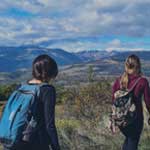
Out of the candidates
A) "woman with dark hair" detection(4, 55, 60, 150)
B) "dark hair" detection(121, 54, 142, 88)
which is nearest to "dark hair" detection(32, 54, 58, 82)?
"woman with dark hair" detection(4, 55, 60, 150)

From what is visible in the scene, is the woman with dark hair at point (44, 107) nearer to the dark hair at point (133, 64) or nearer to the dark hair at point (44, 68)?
the dark hair at point (44, 68)

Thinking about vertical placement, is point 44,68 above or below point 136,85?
above

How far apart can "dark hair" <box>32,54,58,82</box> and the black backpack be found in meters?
2.12

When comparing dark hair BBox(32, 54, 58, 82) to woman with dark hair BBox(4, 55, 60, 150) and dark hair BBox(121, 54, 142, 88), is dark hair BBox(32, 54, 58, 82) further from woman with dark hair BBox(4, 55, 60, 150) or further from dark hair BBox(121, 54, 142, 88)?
dark hair BBox(121, 54, 142, 88)

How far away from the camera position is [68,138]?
32.1 ft

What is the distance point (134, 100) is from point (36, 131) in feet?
7.35

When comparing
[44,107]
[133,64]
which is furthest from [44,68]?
Result: [133,64]

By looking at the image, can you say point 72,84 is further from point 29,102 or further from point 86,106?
point 29,102

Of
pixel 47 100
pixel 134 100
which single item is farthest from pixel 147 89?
pixel 47 100

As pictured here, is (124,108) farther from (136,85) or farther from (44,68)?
(44,68)

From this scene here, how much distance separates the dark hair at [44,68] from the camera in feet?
17.6

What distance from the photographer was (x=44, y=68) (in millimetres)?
5383

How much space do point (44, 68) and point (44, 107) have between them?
1.21ft

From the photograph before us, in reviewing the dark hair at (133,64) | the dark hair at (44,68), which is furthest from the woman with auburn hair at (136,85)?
the dark hair at (44,68)
